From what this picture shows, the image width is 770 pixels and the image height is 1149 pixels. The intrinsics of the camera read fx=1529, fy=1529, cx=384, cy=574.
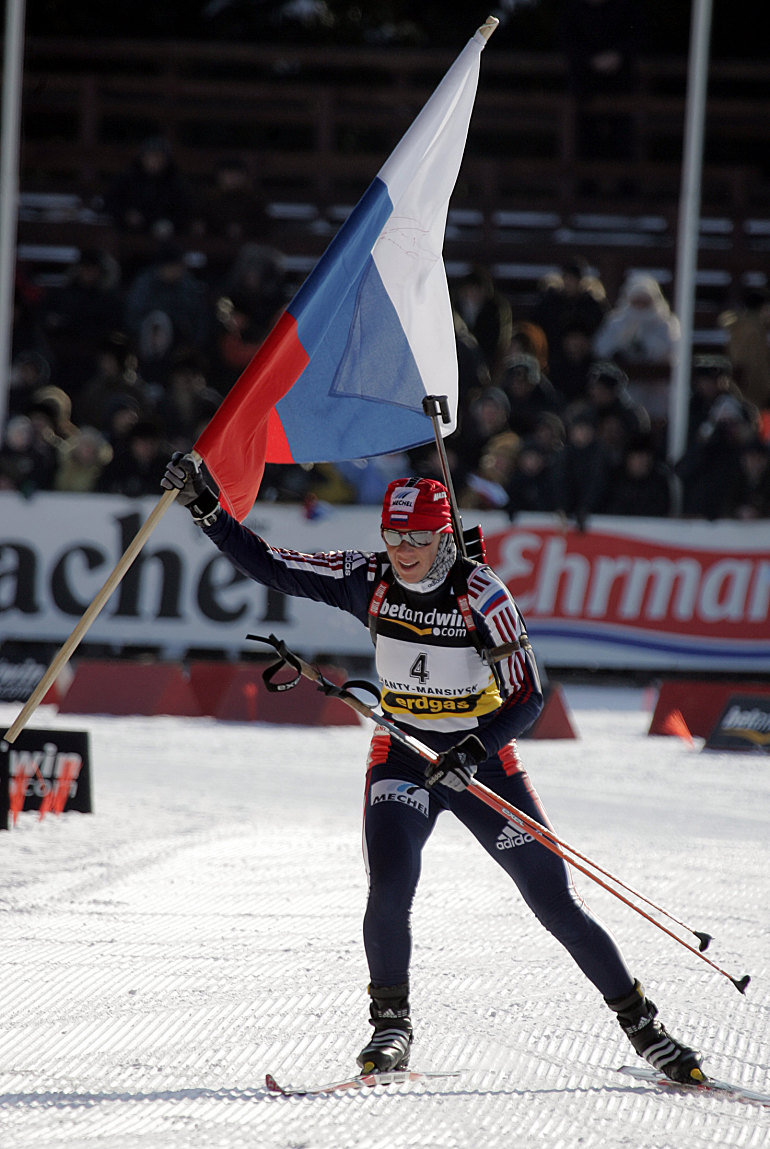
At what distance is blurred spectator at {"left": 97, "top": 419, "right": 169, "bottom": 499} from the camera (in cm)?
1349

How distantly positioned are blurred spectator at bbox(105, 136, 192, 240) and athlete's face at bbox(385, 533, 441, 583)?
1246 cm

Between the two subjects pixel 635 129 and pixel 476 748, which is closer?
pixel 476 748

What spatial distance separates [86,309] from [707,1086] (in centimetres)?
1310

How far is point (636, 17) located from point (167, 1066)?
49.5ft

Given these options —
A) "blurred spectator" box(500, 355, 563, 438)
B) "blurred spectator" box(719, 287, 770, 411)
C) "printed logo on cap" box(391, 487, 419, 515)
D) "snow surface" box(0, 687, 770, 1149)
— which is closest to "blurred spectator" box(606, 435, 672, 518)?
"blurred spectator" box(500, 355, 563, 438)

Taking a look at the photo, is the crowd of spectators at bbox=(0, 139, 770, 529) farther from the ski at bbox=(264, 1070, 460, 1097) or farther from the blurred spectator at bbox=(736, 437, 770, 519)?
the ski at bbox=(264, 1070, 460, 1097)

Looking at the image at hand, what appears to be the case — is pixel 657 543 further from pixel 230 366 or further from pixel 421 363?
pixel 421 363

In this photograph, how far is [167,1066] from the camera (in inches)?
166

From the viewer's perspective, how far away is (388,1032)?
426 cm

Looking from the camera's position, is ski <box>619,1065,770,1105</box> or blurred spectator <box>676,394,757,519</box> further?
blurred spectator <box>676,394,757,519</box>

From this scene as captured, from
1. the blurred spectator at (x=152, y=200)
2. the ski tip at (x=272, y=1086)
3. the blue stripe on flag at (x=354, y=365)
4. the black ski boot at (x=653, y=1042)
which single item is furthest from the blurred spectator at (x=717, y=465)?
the ski tip at (x=272, y=1086)

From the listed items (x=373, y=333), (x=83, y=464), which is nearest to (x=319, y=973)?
(x=373, y=333)

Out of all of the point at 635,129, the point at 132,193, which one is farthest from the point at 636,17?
the point at 132,193

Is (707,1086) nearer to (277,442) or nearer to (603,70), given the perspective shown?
(277,442)
